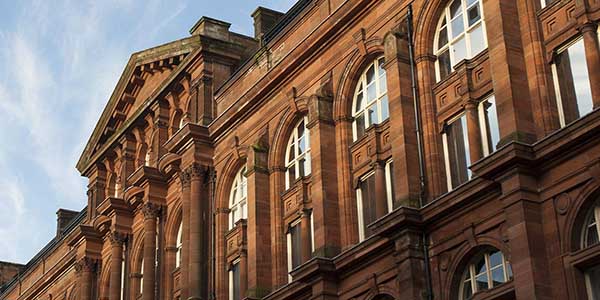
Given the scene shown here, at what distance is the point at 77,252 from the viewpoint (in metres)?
54.9

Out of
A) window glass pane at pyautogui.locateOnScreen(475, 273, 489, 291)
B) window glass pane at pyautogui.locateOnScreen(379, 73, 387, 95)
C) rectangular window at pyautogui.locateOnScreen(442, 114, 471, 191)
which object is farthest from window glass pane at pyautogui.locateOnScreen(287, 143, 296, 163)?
window glass pane at pyautogui.locateOnScreen(475, 273, 489, 291)

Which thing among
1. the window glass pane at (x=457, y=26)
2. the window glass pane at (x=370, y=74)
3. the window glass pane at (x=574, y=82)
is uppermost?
the window glass pane at (x=370, y=74)

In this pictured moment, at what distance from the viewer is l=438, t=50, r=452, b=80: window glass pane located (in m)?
32.4

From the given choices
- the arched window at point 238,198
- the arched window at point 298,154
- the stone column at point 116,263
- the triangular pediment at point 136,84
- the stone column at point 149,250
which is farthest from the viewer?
the stone column at point 116,263

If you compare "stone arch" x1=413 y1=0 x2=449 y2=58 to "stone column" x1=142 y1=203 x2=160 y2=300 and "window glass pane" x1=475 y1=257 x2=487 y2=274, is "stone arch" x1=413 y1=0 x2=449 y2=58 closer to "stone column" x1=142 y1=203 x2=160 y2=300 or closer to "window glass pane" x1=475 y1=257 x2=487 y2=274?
"window glass pane" x1=475 y1=257 x2=487 y2=274

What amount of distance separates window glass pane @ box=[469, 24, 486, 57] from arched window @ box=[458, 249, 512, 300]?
18.6ft

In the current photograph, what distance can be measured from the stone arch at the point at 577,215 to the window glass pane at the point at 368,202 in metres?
9.05

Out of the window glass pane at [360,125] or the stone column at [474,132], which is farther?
the window glass pane at [360,125]

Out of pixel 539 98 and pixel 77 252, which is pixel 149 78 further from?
pixel 539 98

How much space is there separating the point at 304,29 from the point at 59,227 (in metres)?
34.4

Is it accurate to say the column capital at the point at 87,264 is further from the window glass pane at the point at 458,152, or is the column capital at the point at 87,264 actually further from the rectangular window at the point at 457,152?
the window glass pane at the point at 458,152

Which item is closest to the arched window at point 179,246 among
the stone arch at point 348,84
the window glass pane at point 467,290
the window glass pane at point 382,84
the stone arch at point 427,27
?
the stone arch at point 348,84

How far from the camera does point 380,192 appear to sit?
33.7 m

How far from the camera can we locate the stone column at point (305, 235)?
3688cm
